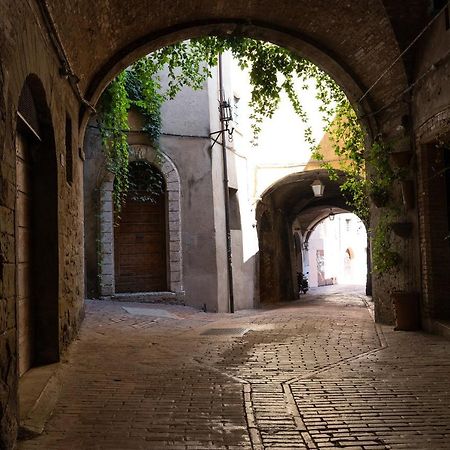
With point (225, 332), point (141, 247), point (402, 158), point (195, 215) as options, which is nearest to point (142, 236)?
point (141, 247)

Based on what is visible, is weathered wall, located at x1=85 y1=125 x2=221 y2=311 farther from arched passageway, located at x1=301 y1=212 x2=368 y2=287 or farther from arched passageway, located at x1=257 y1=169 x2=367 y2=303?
arched passageway, located at x1=301 y1=212 x2=368 y2=287

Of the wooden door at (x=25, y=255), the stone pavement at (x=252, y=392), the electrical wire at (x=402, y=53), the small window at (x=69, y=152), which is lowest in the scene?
the stone pavement at (x=252, y=392)

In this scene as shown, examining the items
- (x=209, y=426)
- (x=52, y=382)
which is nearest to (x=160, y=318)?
(x=52, y=382)

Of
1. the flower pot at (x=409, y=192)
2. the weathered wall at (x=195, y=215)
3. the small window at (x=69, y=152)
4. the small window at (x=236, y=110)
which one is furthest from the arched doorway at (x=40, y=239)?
the small window at (x=236, y=110)

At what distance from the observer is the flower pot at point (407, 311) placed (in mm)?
8148

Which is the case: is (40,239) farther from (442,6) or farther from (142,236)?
(142,236)

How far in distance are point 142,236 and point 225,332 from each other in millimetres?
5401

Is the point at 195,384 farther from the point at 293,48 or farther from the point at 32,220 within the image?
the point at 293,48

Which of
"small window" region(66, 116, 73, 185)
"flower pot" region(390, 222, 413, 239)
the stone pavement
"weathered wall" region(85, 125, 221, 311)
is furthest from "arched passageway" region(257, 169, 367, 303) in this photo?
the stone pavement

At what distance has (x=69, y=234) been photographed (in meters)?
6.74

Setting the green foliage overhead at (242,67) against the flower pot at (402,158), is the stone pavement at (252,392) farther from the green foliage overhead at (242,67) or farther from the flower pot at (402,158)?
the green foliage overhead at (242,67)

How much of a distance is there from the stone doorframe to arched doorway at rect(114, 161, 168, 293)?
24cm

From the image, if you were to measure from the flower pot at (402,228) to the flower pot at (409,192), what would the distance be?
0.98 ft

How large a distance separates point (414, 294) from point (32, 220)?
562 centimetres
